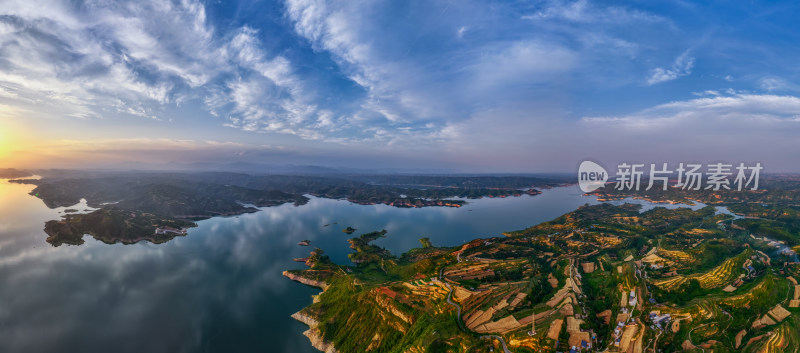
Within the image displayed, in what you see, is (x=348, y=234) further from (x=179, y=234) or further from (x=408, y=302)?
(x=408, y=302)

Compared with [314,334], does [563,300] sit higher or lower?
higher

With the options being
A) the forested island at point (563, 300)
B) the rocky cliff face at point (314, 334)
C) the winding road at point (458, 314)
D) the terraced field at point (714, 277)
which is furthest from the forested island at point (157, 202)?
the terraced field at point (714, 277)

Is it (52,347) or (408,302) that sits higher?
(408,302)

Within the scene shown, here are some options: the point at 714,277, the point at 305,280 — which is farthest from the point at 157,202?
the point at 714,277

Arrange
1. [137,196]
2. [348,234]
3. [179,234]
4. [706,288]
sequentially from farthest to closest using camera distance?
[137,196], [348,234], [179,234], [706,288]

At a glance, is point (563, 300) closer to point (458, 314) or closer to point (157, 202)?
point (458, 314)

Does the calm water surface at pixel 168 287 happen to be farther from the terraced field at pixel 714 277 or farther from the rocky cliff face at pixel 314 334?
the terraced field at pixel 714 277

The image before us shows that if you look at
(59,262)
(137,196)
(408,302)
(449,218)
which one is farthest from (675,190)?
(137,196)
